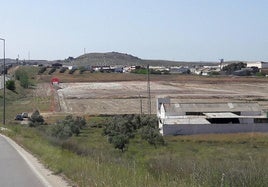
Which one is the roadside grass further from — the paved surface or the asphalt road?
the asphalt road

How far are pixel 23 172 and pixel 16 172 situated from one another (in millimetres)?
269

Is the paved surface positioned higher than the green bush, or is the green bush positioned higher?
the paved surface

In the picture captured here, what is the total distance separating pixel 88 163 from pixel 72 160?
1.89m

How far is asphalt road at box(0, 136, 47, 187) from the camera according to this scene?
15624 mm

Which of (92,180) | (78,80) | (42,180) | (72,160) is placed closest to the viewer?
(92,180)

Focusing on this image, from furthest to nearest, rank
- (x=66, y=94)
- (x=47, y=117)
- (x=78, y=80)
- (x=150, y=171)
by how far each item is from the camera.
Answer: (x=78, y=80), (x=66, y=94), (x=47, y=117), (x=150, y=171)

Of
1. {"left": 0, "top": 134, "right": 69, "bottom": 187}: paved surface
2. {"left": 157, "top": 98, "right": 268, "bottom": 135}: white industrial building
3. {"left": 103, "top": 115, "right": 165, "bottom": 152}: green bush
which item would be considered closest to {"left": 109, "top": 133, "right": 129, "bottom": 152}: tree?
{"left": 103, "top": 115, "right": 165, "bottom": 152}: green bush

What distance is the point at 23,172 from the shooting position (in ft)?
60.4

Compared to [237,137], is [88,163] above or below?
above

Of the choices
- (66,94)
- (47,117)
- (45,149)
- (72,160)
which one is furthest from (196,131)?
(66,94)

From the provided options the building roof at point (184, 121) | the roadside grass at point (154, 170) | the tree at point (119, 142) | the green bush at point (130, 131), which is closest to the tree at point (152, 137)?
the green bush at point (130, 131)

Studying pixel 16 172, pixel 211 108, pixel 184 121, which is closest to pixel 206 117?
pixel 184 121

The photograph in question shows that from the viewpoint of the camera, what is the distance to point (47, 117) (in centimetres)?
7312

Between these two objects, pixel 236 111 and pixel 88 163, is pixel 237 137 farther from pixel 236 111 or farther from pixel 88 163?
pixel 88 163
